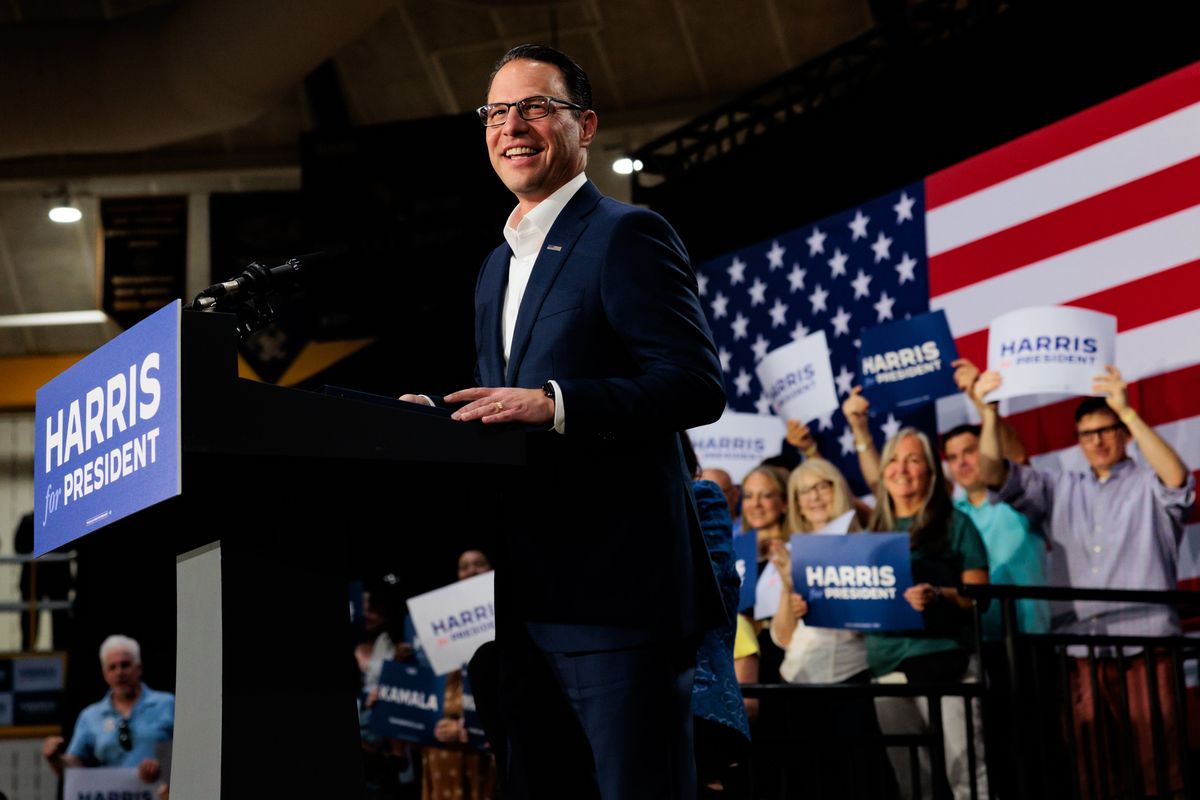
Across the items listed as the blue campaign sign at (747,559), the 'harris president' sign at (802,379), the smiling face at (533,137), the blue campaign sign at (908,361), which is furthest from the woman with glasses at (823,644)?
the smiling face at (533,137)

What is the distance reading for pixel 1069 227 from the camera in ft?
17.7

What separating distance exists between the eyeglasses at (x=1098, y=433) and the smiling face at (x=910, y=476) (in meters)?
0.57

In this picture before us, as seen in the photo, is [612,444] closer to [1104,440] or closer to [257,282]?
[257,282]

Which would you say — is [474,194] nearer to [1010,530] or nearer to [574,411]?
[1010,530]

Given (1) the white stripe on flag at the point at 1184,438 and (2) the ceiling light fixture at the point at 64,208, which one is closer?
(1) the white stripe on flag at the point at 1184,438

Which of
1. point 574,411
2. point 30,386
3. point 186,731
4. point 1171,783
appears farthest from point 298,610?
point 30,386

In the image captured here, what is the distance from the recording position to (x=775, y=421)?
6.15 m

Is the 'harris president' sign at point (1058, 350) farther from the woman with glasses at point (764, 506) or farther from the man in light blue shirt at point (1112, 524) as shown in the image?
the woman with glasses at point (764, 506)

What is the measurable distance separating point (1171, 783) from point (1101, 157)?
2459 mm

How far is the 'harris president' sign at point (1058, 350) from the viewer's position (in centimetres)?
449

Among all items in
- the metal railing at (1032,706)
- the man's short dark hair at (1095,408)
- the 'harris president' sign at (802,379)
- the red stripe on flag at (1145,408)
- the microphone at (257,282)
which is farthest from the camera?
the 'harris president' sign at (802,379)

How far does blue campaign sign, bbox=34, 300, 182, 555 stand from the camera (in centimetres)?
128

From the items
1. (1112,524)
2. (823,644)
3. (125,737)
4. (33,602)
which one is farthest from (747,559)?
(33,602)

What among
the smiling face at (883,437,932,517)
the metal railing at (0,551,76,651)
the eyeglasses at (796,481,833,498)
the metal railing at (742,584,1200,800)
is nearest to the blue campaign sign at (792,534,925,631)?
the smiling face at (883,437,932,517)
